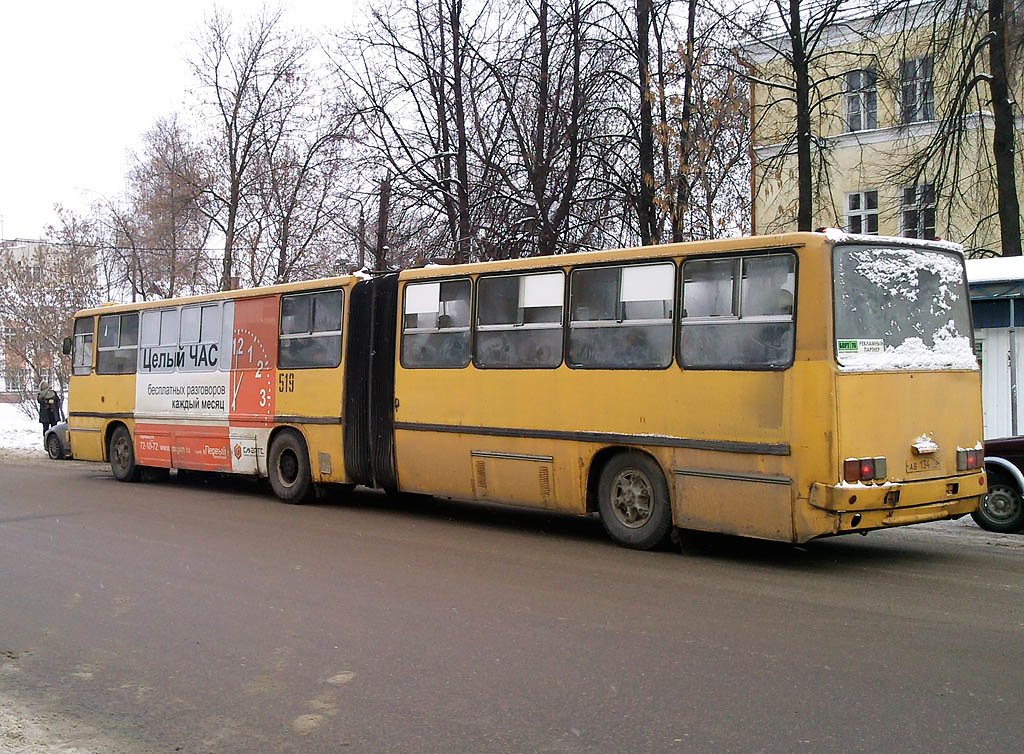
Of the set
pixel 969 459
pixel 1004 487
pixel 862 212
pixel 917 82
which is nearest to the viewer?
pixel 969 459

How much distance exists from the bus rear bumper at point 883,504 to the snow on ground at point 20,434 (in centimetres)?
2411

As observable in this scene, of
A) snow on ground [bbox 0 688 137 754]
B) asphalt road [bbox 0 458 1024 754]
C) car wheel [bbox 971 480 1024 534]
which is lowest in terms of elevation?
snow on ground [bbox 0 688 137 754]

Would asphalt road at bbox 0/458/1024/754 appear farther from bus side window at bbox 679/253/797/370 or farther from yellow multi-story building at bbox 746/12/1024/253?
yellow multi-story building at bbox 746/12/1024/253

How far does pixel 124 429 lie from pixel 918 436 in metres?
13.7

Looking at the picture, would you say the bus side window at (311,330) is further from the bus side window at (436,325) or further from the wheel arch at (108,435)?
the wheel arch at (108,435)

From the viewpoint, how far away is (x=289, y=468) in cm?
1570

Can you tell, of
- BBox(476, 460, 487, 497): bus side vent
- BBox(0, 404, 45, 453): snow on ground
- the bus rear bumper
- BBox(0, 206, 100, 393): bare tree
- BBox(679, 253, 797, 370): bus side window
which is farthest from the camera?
BBox(0, 206, 100, 393): bare tree

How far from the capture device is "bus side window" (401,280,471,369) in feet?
42.1

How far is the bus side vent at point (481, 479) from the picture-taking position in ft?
40.7

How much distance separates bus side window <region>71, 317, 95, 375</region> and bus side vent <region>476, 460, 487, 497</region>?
10175 mm

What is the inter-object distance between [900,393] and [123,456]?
45.1 ft

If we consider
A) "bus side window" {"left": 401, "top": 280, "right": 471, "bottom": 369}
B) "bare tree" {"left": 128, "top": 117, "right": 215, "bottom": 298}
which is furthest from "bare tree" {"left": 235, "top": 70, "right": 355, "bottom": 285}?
"bus side window" {"left": 401, "top": 280, "right": 471, "bottom": 369}

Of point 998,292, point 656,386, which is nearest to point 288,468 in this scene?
point 656,386

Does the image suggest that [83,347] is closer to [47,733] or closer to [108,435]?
[108,435]
